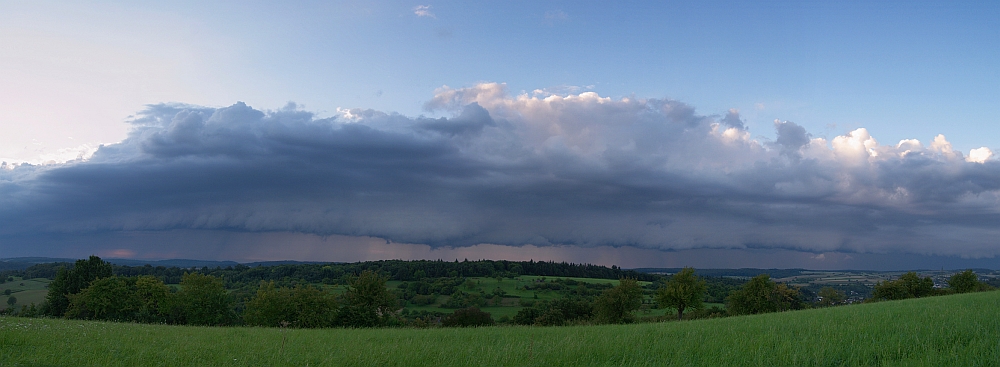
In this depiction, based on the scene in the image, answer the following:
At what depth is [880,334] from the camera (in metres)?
12.6

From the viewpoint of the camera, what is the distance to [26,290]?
11381cm

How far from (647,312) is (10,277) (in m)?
161

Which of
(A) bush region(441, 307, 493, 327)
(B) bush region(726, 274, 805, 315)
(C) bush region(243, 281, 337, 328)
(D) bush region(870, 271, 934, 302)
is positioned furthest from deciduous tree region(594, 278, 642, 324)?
(D) bush region(870, 271, 934, 302)

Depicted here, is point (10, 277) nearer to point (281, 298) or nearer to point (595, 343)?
point (281, 298)

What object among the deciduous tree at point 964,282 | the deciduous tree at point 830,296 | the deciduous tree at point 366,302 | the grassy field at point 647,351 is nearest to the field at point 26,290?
the deciduous tree at point 366,302

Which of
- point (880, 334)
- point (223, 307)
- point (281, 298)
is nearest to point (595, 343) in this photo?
point (880, 334)

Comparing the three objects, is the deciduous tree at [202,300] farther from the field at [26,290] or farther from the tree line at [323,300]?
the field at [26,290]

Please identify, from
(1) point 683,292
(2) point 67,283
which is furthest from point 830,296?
(2) point 67,283

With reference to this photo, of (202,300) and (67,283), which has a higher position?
(67,283)

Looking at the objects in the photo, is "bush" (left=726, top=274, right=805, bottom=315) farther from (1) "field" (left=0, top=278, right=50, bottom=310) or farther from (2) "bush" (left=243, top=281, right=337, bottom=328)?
(1) "field" (left=0, top=278, right=50, bottom=310)

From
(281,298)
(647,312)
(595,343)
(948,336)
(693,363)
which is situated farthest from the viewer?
(647,312)

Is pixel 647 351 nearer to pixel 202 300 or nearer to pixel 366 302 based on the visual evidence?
pixel 366 302

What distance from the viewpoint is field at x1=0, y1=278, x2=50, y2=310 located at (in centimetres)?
9524

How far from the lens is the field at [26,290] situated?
95238 millimetres
